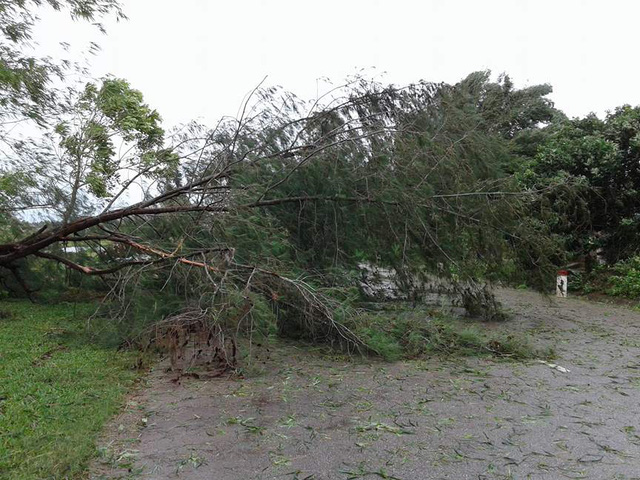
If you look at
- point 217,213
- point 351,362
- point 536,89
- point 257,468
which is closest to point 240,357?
point 351,362

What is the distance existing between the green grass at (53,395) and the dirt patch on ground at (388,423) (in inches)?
7.4

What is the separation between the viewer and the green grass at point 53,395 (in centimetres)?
319

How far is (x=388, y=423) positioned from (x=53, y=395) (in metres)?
2.77

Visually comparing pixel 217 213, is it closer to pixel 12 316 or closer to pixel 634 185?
pixel 12 316

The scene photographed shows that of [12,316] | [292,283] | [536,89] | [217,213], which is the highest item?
[536,89]

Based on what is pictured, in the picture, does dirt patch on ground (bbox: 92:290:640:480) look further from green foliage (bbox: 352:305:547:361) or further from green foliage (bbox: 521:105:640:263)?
green foliage (bbox: 521:105:640:263)

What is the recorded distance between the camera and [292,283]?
5906mm

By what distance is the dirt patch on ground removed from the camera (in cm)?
320

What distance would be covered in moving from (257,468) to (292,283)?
285cm

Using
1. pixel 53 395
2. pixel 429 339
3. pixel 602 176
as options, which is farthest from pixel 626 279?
pixel 53 395

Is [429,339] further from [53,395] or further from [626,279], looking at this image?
[626,279]

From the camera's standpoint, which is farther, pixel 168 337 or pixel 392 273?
pixel 392 273

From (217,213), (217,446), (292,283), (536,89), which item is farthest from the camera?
(536,89)

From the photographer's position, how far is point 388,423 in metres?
3.95
